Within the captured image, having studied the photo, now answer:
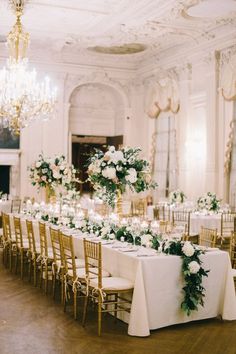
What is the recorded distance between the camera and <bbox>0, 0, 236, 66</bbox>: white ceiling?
1117 centimetres

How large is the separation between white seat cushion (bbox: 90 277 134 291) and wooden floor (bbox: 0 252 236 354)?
0.48m

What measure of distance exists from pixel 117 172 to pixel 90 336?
244 cm

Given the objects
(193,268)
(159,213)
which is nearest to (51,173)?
(159,213)

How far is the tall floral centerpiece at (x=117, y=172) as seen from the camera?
23.7 ft

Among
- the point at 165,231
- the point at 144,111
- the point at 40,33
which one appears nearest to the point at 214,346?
the point at 165,231

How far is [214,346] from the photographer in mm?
5312

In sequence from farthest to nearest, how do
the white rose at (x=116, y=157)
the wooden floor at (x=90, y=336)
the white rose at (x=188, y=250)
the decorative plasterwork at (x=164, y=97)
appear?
the decorative plasterwork at (x=164, y=97) < the white rose at (x=116, y=157) < the white rose at (x=188, y=250) < the wooden floor at (x=90, y=336)

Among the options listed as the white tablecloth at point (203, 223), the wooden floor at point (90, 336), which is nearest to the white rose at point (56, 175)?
the white tablecloth at point (203, 223)

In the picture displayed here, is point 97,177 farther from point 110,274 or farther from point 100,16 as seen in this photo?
point 100,16

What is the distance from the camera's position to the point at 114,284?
19.0ft

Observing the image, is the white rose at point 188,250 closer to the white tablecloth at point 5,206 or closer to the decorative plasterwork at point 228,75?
the decorative plasterwork at point 228,75

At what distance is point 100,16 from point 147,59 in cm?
411

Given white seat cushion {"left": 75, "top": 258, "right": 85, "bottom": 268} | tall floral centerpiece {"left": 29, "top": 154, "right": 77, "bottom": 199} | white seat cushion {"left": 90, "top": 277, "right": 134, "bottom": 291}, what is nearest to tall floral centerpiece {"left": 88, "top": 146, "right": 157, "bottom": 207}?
white seat cushion {"left": 75, "top": 258, "right": 85, "bottom": 268}

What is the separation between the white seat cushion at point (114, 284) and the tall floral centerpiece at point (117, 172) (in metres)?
1.61
